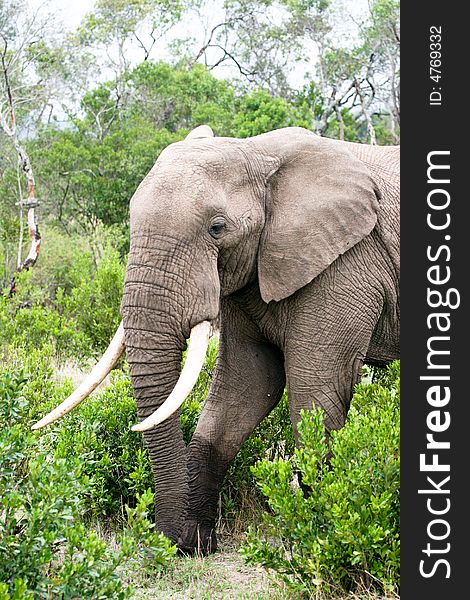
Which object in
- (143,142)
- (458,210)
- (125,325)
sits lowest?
(125,325)

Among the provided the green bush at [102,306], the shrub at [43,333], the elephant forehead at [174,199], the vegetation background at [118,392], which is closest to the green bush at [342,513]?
the vegetation background at [118,392]

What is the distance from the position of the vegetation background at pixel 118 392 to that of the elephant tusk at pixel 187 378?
13.6 inches

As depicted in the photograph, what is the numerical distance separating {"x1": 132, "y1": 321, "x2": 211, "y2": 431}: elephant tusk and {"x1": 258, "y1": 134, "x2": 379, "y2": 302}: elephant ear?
1.58ft

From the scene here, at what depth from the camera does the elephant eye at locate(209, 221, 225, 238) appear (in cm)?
468

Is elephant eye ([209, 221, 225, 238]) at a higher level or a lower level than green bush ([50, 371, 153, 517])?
higher

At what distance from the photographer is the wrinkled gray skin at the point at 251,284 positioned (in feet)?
14.9

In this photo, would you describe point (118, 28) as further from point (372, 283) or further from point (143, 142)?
point (372, 283)

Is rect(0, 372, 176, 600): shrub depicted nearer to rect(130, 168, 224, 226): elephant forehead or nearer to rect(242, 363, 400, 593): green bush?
rect(242, 363, 400, 593): green bush

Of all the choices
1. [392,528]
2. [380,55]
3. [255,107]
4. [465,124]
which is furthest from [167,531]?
[380,55]

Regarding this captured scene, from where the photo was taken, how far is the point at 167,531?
15.9ft

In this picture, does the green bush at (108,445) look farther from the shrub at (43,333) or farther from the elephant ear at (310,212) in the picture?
the shrub at (43,333)

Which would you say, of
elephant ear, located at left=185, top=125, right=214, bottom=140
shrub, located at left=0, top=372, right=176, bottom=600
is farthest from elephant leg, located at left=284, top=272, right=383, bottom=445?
shrub, located at left=0, top=372, right=176, bottom=600

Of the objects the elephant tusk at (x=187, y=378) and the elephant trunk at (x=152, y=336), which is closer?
the elephant tusk at (x=187, y=378)

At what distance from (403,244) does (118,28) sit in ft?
89.2
